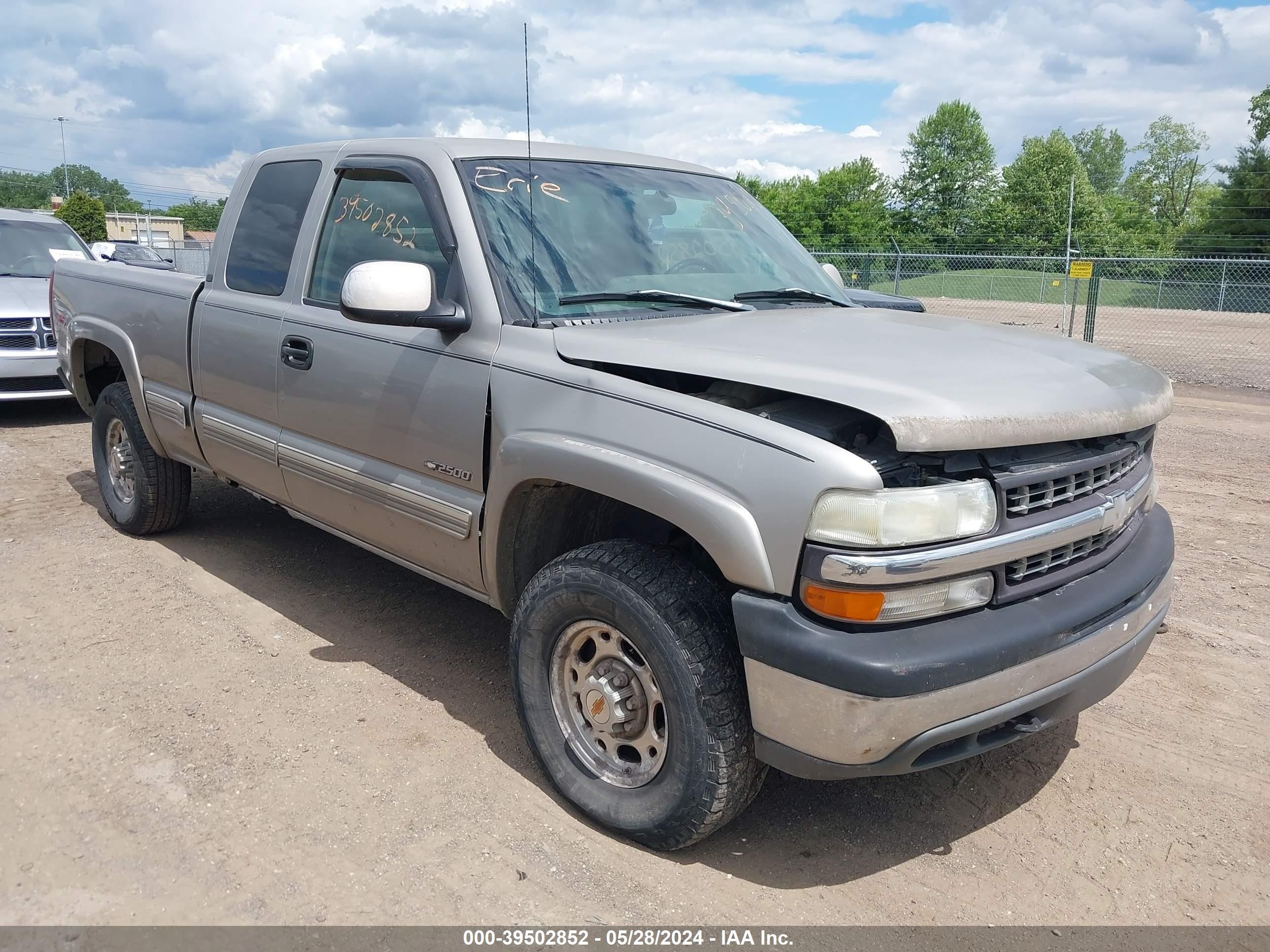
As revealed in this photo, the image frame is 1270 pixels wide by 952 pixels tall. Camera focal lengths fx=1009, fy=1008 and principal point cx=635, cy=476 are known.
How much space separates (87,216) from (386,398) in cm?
5062

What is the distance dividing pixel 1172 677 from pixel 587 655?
2485 millimetres

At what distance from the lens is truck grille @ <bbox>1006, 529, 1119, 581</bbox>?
257cm

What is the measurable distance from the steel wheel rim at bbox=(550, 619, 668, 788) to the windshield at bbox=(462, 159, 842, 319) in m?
1.06

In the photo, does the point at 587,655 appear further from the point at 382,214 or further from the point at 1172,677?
the point at 1172,677

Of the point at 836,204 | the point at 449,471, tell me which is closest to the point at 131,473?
the point at 449,471

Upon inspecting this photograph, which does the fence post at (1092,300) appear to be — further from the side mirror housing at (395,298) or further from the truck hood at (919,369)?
the side mirror housing at (395,298)

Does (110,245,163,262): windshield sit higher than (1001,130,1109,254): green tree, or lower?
lower

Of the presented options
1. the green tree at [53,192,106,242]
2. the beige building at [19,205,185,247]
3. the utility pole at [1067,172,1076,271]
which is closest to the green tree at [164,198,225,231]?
the beige building at [19,205,185,247]

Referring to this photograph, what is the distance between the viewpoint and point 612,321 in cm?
327

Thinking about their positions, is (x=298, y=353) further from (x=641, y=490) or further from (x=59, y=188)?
(x=59, y=188)

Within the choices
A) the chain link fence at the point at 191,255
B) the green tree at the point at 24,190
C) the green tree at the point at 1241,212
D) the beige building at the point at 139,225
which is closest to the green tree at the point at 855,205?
the green tree at the point at 1241,212

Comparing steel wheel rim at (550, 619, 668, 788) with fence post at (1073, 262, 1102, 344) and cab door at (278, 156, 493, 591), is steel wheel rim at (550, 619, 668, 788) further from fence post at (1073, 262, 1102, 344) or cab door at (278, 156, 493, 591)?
fence post at (1073, 262, 1102, 344)

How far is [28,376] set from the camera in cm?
877

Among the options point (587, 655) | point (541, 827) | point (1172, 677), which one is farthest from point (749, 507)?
point (1172, 677)
